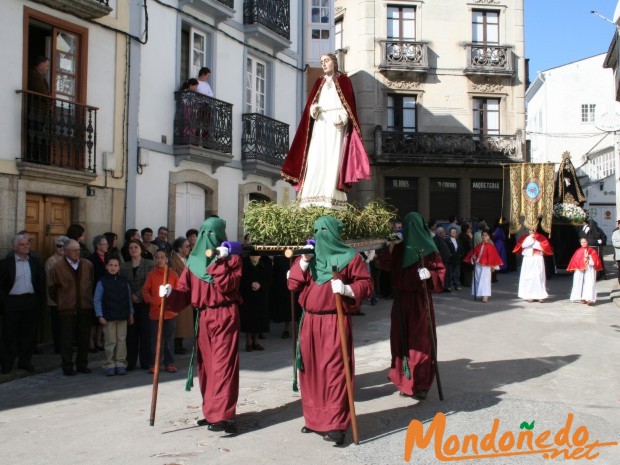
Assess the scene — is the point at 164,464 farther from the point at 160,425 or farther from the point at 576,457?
the point at 576,457

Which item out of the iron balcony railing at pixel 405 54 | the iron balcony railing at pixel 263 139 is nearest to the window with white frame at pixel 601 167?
the iron balcony railing at pixel 405 54

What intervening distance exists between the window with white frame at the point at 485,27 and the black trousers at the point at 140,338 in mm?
24014

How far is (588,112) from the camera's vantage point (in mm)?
39094

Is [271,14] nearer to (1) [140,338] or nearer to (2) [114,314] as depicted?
(1) [140,338]

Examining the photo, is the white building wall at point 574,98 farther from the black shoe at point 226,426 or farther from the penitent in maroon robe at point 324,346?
the black shoe at point 226,426

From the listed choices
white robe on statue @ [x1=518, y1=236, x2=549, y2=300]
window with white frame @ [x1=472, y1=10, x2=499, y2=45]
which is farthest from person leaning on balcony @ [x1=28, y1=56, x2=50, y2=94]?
window with white frame @ [x1=472, y1=10, x2=499, y2=45]

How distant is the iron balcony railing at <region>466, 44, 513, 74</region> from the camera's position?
29.7 m

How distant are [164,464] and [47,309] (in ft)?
22.7

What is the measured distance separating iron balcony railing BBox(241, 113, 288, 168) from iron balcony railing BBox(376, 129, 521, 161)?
10137mm

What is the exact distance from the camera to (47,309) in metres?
11.9

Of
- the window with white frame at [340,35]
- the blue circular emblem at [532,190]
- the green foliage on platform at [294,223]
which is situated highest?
the window with white frame at [340,35]

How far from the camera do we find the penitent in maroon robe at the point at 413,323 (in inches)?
312

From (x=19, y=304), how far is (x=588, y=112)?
117ft

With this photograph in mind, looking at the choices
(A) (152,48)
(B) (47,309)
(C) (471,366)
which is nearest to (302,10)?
(A) (152,48)
